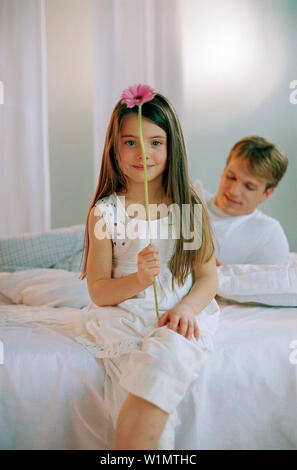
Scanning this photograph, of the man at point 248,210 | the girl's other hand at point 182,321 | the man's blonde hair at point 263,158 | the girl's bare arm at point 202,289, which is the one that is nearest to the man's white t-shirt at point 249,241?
the man at point 248,210

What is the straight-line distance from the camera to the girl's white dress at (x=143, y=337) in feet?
2.60

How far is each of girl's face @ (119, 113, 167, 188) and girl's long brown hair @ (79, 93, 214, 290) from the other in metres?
0.01

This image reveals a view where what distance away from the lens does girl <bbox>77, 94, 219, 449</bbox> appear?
31.7 inches

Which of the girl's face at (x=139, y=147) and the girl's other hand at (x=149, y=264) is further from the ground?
the girl's face at (x=139, y=147)

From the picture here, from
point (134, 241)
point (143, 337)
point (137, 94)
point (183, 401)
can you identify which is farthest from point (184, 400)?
point (137, 94)

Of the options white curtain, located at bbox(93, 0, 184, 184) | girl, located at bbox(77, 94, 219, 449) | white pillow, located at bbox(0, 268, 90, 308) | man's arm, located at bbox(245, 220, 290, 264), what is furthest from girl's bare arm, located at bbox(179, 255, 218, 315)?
white curtain, located at bbox(93, 0, 184, 184)

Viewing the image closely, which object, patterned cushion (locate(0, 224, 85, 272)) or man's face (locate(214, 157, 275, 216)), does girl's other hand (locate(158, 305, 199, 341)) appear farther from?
man's face (locate(214, 157, 275, 216))

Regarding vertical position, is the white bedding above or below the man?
below

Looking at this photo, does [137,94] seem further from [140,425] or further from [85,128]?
[85,128]

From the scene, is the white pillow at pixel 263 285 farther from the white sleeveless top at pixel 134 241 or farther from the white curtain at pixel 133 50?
the white curtain at pixel 133 50

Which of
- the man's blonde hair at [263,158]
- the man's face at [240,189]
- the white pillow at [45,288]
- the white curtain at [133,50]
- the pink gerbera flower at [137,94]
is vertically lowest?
the white pillow at [45,288]

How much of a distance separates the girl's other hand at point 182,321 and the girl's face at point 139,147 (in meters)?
0.33
